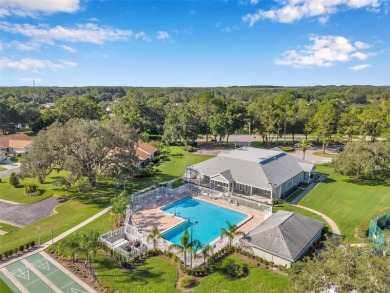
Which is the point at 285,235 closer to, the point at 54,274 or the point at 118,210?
the point at 118,210

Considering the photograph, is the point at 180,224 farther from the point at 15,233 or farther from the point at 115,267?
the point at 15,233

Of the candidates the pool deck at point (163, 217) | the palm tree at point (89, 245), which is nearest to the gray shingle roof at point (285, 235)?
the pool deck at point (163, 217)

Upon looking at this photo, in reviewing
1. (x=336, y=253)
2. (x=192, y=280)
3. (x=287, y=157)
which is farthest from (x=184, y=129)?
(x=336, y=253)

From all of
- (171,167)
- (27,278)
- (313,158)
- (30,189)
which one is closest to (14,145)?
(30,189)

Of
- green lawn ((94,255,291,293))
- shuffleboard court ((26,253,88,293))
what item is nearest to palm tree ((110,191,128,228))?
green lawn ((94,255,291,293))

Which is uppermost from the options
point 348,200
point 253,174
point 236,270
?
point 253,174

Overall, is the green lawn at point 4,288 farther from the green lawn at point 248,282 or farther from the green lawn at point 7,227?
the green lawn at point 248,282
